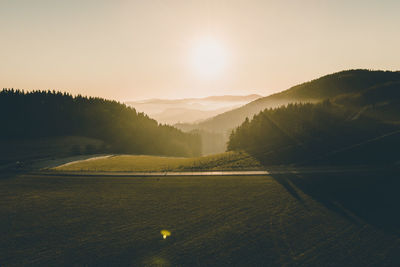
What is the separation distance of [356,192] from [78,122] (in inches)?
4757

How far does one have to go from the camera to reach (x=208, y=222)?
25812mm

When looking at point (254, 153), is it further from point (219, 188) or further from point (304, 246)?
point (304, 246)

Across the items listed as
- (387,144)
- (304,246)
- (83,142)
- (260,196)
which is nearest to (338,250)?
(304,246)

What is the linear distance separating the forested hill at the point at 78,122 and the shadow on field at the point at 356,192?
83.6 m

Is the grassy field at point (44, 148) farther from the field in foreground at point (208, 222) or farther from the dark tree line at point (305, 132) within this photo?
the dark tree line at point (305, 132)

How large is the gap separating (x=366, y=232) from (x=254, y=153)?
3814cm

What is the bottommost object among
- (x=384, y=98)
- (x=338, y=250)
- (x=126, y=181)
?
(x=338, y=250)

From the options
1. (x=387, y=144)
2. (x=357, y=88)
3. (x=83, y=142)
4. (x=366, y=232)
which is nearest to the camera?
(x=366, y=232)

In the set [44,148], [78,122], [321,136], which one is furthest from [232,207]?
[78,122]

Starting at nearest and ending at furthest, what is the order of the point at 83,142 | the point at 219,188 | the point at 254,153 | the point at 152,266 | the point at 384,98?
the point at 152,266 < the point at 219,188 < the point at 254,153 < the point at 83,142 < the point at 384,98

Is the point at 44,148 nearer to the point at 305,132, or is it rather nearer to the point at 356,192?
the point at 305,132

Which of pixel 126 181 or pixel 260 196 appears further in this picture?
pixel 126 181

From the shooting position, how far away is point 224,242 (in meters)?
21.7

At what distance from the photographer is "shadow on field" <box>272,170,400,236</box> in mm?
26469
